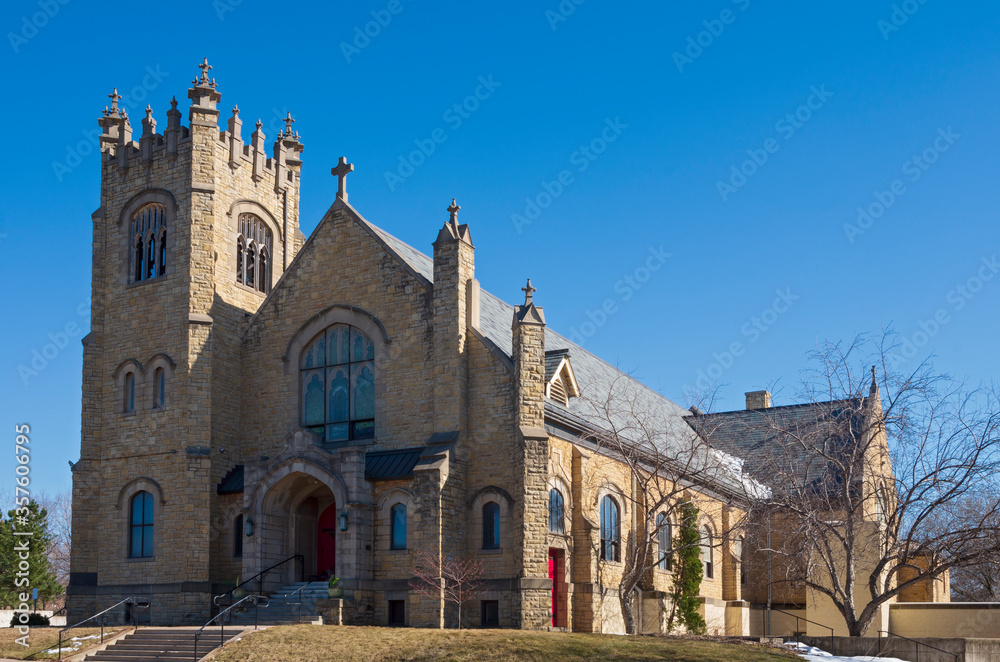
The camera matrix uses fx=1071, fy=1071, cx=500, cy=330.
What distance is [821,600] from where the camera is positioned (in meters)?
38.2

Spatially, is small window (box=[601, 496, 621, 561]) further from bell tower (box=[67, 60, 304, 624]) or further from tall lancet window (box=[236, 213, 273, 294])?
tall lancet window (box=[236, 213, 273, 294])

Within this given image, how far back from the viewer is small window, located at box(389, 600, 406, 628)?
2792cm

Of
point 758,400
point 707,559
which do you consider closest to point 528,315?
point 707,559

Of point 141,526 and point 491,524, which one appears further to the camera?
point 141,526

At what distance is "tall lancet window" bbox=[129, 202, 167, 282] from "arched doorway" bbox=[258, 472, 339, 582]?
8501 mm

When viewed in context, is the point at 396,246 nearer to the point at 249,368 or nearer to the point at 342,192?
the point at 342,192

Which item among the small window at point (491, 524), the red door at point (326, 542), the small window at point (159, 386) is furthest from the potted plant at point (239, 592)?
the small window at point (491, 524)

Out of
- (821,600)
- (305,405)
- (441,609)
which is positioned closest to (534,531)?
(441,609)

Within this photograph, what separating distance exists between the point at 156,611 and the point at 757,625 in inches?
896

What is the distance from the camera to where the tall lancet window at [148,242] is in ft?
110

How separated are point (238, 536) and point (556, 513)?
9283mm

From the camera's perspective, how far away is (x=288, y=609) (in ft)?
91.1

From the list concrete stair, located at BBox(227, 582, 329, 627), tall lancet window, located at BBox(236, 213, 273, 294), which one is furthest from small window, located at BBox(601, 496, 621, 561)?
tall lancet window, located at BBox(236, 213, 273, 294)

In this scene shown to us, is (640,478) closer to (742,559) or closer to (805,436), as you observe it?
(805,436)
